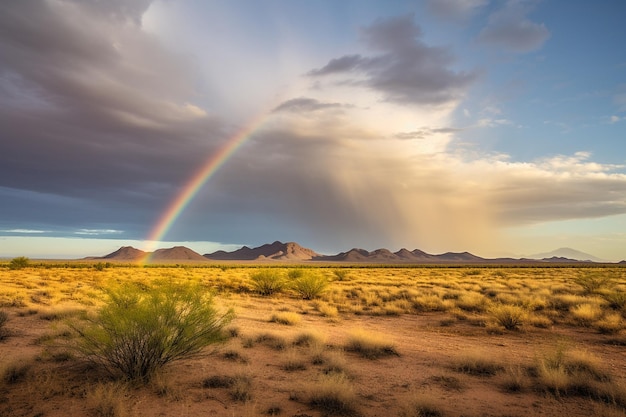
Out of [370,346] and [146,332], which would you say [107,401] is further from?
[370,346]

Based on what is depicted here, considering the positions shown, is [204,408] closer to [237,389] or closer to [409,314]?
[237,389]

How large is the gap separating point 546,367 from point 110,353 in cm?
969

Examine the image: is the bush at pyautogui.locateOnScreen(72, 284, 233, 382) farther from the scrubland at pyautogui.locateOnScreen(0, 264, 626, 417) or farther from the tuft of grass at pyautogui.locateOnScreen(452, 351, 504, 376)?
the tuft of grass at pyautogui.locateOnScreen(452, 351, 504, 376)

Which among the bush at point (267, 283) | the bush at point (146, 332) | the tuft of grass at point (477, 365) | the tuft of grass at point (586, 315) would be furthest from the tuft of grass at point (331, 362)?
the bush at point (267, 283)

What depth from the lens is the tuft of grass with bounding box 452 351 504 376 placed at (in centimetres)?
970

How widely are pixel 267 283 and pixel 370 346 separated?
17.4 meters

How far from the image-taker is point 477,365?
9.93 metres

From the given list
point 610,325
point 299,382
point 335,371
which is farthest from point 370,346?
point 610,325

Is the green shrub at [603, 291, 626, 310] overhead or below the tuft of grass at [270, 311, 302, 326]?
overhead

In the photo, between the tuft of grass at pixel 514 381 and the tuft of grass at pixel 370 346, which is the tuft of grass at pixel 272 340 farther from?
the tuft of grass at pixel 514 381

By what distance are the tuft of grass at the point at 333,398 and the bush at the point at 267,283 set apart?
20915mm

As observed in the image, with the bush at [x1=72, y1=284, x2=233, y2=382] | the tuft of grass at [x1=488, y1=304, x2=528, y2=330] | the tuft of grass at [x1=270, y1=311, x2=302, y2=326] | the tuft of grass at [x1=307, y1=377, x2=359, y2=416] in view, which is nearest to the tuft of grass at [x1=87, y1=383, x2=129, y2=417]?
the bush at [x1=72, y1=284, x2=233, y2=382]

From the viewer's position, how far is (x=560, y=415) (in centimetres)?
706

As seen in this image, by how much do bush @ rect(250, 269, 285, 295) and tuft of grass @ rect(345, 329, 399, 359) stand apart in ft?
54.3
